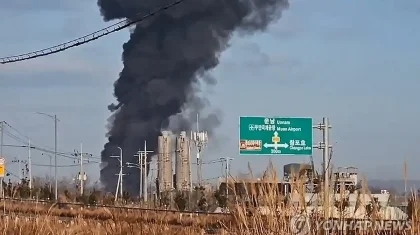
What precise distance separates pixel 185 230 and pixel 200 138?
5794cm

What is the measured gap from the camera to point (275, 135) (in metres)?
34.2

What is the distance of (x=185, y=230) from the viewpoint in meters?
10.6

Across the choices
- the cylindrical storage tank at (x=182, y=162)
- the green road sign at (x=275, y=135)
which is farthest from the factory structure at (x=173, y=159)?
the green road sign at (x=275, y=135)

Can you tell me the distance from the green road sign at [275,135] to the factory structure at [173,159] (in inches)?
1602

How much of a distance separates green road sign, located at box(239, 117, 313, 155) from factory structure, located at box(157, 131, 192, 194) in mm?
40679

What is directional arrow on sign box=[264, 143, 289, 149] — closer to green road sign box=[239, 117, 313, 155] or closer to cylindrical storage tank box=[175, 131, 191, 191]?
Result: green road sign box=[239, 117, 313, 155]

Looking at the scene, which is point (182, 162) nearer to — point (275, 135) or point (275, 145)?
point (275, 135)

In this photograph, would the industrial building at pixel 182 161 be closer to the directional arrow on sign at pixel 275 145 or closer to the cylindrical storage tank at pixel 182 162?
the cylindrical storage tank at pixel 182 162

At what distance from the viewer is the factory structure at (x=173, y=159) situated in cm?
7594

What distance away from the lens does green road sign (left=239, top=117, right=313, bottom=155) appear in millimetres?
33984

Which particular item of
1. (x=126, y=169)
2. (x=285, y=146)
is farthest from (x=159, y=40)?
(x=285, y=146)

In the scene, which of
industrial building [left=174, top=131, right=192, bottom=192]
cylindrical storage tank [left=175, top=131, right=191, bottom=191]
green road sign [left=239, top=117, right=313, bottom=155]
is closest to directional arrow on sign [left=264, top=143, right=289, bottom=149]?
green road sign [left=239, top=117, right=313, bottom=155]

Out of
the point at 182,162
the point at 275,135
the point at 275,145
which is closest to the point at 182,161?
the point at 182,162

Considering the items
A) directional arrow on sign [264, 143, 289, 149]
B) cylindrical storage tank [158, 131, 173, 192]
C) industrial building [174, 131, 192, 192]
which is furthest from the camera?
cylindrical storage tank [158, 131, 173, 192]
